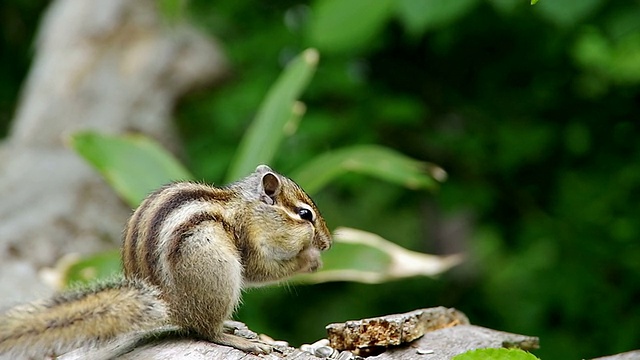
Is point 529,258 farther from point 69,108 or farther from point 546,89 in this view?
point 69,108

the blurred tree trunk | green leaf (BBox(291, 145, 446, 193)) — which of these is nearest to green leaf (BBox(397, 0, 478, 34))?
green leaf (BBox(291, 145, 446, 193))

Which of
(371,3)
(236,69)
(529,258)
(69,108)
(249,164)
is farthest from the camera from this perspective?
(69,108)

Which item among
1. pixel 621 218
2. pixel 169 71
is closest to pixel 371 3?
pixel 621 218

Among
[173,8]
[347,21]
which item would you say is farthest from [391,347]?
[173,8]

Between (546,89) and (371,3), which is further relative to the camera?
(546,89)

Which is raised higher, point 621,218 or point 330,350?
point 621,218

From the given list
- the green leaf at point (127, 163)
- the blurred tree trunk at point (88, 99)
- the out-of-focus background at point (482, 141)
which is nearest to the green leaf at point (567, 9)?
the out-of-focus background at point (482, 141)

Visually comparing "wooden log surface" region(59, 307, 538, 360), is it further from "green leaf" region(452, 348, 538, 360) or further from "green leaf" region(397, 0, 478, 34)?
"green leaf" region(397, 0, 478, 34)
